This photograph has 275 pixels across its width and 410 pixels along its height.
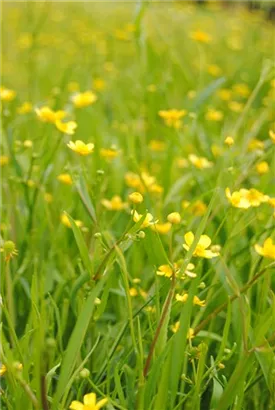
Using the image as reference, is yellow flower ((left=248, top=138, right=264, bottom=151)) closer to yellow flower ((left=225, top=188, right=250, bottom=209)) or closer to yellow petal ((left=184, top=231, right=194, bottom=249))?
yellow flower ((left=225, top=188, right=250, bottom=209))

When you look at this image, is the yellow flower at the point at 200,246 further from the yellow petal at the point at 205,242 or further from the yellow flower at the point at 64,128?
the yellow flower at the point at 64,128

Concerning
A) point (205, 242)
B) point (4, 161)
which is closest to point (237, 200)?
point (205, 242)

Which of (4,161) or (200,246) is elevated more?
(200,246)

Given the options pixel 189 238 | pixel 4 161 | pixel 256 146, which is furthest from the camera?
pixel 256 146

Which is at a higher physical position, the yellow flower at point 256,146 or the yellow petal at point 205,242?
the yellow petal at point 205,242

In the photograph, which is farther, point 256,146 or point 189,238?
point 256,146

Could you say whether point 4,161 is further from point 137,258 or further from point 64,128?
point 137,258

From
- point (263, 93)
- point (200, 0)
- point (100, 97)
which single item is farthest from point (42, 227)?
point (200, 0)

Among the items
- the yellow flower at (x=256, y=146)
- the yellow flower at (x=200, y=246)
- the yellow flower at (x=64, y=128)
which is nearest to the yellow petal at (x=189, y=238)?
the yellow flower at (x=200, y=246)
